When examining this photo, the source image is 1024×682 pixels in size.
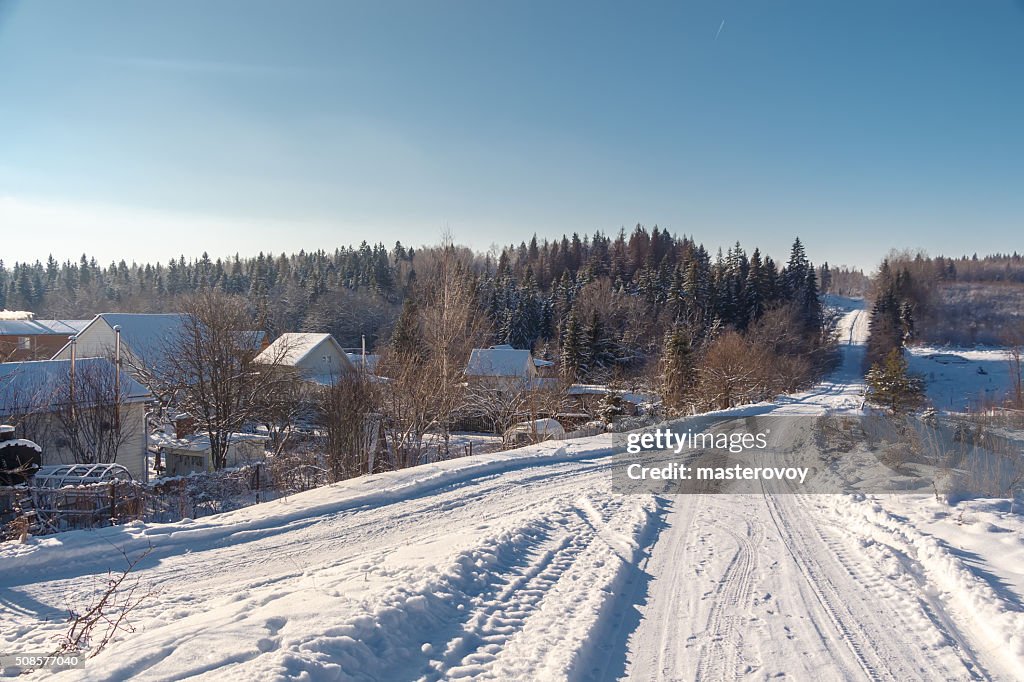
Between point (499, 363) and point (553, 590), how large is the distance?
102 ft

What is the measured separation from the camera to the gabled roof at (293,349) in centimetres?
2194

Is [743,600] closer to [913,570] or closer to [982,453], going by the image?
[913,570]

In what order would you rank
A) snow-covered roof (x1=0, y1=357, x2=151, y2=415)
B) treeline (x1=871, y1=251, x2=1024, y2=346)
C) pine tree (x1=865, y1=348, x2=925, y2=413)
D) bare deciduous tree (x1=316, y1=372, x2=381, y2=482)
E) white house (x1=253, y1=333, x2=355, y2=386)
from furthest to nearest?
treeline (x1=871, y1=251, x2=1024, y2=346) → white house (x1=253, y1=333, x2=355, y2=386) → pine tree (x1=865, y1=348, x2=925, y2=413) → bare deciduous tree (x1=316, y1=372, x2=381, y2=482) → snow-covered roof (x1=0, y1=357, x2=151, y2=415)

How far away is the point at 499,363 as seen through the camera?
1422 inches

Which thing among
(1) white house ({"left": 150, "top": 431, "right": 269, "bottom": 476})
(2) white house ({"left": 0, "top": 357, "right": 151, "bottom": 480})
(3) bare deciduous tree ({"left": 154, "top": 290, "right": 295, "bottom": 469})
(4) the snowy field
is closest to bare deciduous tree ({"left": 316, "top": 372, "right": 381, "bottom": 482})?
(3) bare deciduous tree ({"left": 154, "top": 290, "right": 295, "bottom": 469})

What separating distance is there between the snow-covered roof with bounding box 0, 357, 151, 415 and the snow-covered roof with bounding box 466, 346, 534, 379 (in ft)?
46.8

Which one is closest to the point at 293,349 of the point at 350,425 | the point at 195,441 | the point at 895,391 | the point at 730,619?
the point at 195,441

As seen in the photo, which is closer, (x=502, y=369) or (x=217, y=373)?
(x=217, y=373)

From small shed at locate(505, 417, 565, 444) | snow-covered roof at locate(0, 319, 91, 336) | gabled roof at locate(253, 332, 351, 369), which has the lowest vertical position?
small shed at locate(505, 417, 565, 444)

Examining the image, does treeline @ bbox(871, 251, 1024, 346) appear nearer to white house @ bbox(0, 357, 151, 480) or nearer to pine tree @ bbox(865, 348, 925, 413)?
pine tree @ bbox(865, 348, 925, 413)

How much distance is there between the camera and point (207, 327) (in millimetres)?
19250

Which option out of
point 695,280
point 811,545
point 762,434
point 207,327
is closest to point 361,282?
point 695,280

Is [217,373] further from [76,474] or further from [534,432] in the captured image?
[534,432]

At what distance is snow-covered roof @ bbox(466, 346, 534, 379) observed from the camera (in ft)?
97.5
